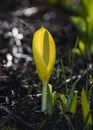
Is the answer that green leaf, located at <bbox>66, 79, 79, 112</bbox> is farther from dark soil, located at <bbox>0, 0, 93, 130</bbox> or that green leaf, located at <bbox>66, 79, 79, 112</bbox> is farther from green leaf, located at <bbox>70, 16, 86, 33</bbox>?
green leaf, located at <bbox>70, 16, 86, 33</bbox>

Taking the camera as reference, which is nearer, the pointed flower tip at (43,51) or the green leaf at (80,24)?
the pointed flower tip at (43,51)

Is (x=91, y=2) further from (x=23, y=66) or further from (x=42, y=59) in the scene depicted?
(x=42, y=59)

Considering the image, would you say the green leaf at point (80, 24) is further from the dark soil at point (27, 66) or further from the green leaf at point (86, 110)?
the green leaf at point (86, 110)

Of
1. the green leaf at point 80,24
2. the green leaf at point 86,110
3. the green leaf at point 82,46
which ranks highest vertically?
the green leaf at point 80,24

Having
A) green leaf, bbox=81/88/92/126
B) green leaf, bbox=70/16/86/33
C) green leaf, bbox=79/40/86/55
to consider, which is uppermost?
green leaf, bbox=70/16/86/33

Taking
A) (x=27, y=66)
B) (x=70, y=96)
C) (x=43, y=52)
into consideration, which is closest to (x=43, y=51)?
(x=43, y=52)

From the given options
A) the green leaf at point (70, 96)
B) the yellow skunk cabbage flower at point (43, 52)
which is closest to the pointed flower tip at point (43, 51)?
the yellow skunk cabbage flower at point (43, 52)

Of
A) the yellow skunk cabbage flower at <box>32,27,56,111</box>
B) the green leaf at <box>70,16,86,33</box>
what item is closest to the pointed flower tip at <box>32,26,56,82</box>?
the yellow skunk cabbage flower at <box>32,27,56,111</box>
